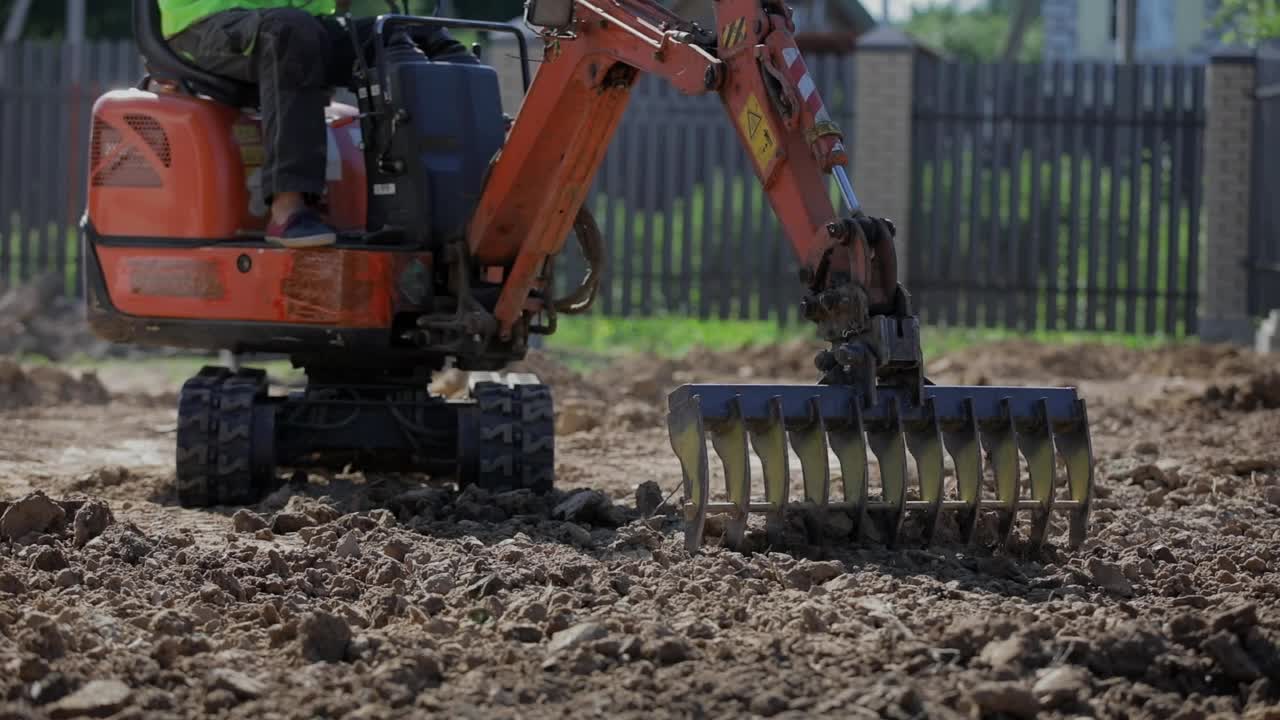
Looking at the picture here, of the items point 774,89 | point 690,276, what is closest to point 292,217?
point 774,89

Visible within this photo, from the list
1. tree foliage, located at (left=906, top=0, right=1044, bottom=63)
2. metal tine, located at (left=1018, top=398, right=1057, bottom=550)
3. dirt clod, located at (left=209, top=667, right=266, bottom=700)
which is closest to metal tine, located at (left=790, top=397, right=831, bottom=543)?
metal tine, located at (left=1018, top=398, right=1057, bottom=550)

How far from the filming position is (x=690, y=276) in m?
16.8

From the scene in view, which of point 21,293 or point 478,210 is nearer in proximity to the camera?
point 478,210

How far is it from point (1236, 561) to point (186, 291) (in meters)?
4.13

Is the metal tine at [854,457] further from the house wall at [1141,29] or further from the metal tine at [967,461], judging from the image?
the house wall at [1141,29]

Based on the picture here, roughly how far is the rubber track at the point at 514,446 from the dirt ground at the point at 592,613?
7.2 inches

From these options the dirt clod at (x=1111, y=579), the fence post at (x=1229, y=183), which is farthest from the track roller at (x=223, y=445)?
the fence post at (x=1229, y=183)

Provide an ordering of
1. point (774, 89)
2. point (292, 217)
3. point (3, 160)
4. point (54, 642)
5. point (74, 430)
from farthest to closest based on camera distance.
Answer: point (3, 160)
point (74, 430)
point (292, 217)
point (774, 89)
point (54, 642)

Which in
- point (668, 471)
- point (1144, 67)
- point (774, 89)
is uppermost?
point (1144, 67)

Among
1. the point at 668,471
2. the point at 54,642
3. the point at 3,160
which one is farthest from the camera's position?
the point at 3,160

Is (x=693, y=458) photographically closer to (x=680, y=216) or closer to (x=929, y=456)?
(x=929, y=456)

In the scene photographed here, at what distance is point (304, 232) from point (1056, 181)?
10.5 meters

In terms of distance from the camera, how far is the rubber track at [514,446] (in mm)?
7473

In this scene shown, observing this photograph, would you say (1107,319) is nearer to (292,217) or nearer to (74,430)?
(74,430)
